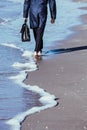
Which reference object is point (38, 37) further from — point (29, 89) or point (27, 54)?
point (29, 89)

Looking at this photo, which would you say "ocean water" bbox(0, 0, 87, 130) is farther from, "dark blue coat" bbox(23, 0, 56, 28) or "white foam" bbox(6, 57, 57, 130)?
"dark blue coat" bbox(23, 0, 56, 28)

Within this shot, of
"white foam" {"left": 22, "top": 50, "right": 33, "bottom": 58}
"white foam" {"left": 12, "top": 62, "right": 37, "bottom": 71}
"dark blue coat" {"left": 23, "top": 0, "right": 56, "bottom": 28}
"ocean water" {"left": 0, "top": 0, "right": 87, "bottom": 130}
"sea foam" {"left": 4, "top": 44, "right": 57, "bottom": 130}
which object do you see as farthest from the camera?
"white foam" {"left": 22, "top": 50, "right": 33, "bottom": 58}

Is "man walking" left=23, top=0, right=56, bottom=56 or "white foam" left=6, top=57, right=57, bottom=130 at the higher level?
"white foam" left=6, top=57, right=57, bottom=130

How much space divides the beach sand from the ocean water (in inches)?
5.9

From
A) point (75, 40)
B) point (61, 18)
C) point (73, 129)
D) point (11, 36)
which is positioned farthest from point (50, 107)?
point (61, 18)

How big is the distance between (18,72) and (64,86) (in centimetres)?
145

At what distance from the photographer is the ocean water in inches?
282

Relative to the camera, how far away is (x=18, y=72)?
975 cm

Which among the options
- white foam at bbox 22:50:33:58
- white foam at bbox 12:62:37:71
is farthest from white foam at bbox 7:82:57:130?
white foam at bbox 22:50:33:58

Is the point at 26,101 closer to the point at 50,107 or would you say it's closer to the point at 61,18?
the point at 50,107

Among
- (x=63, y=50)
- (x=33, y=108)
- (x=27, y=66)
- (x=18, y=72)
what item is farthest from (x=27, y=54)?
(x=33, y=108)

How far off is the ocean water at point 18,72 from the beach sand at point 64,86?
15 centimetres

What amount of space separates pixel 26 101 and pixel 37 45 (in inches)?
159

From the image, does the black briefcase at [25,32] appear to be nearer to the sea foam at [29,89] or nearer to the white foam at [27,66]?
the sea foam at [29,89]
